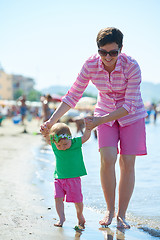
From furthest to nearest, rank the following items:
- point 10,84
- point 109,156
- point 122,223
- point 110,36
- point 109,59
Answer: point 10,84
point 109,156
point 122,223
point 109,59
point 110,36

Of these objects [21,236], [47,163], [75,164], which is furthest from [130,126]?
[47,163]

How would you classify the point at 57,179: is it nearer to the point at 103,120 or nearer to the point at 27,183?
the point at 103,120

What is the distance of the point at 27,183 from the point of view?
5762 millimetres

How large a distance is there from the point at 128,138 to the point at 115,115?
1.09 feet

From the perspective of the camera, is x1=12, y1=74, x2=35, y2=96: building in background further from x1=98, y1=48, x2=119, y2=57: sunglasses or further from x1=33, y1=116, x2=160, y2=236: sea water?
x1=98, y1=48, x2=119, y2=57: sunglasses

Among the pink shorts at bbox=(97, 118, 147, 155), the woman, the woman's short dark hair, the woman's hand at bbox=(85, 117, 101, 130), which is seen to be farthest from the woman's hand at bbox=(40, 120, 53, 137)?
the woman's short dark hair

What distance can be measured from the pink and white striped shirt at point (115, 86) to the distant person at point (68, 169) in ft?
1.20

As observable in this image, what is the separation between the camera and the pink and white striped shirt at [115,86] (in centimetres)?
368

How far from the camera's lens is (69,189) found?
373 cm

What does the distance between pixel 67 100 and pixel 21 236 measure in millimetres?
1418

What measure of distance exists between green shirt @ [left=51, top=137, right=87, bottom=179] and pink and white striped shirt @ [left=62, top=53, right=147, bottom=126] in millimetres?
409

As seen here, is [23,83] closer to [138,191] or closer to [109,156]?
[138,191]

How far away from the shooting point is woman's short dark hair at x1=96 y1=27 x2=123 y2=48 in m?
3.48

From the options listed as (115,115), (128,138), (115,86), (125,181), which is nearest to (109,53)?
(115,86)
